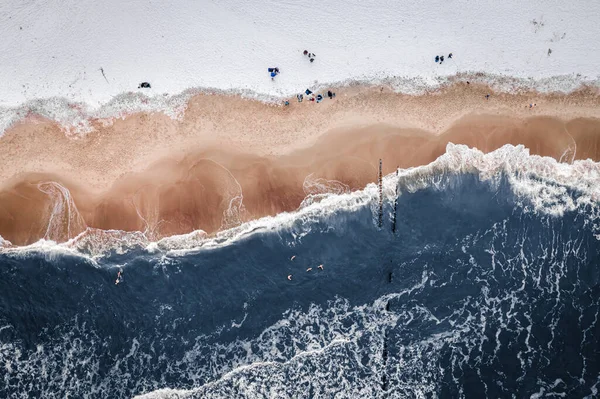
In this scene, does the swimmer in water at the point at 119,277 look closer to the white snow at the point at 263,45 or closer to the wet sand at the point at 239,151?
the wet sand at the point at 239,151

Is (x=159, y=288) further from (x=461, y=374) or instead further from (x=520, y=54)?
(x=520, y=54)

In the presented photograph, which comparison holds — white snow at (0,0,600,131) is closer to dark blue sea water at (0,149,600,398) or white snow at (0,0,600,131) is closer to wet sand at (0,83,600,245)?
wet sand at (0,83,600,245)

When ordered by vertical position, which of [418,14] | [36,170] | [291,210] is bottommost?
[291,210]

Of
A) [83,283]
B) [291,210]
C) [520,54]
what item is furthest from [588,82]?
[83,283]

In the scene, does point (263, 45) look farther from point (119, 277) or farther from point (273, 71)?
point (119, 277)

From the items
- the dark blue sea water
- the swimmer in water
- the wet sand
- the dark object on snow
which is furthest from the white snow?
the swimmer in water

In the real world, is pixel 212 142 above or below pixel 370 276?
above

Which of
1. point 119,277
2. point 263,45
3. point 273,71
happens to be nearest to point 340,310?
point 119,277
